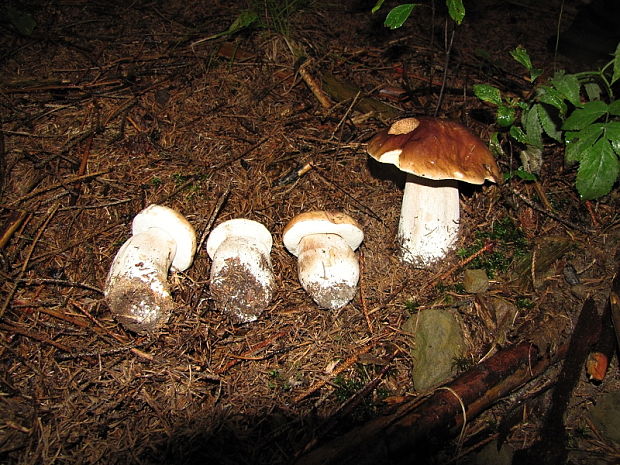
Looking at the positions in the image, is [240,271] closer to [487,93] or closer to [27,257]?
[27,257]

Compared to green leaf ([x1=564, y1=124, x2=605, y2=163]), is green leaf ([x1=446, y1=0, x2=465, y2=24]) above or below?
above

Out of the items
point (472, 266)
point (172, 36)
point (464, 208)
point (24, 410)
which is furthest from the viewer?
point (172, 36)

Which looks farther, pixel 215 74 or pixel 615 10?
pixel 615 10

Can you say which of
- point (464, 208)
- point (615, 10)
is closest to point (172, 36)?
point (464, 208)

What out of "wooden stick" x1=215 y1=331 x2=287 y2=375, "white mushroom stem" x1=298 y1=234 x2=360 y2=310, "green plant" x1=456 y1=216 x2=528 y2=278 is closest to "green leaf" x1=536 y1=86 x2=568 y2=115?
"green plant" x1=456 y1=216 x2=528 y2=278

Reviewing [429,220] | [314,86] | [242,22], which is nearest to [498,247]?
[429,220]

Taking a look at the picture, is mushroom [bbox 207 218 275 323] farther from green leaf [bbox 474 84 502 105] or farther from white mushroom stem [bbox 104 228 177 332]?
green leaf [bbox 474 84 502 105]

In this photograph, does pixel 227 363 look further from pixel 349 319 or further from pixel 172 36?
pixel 172 36
